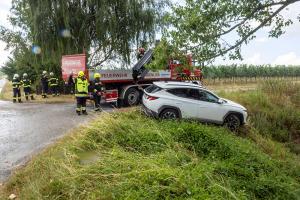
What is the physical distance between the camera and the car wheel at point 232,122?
14219mm

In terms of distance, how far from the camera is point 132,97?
17.4 metres

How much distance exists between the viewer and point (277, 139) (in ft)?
53.6

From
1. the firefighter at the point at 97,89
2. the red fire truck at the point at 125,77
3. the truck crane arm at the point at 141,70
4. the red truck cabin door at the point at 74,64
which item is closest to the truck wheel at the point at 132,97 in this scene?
the red fire truck at the point at 125,77

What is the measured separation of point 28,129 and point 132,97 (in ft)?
18.7

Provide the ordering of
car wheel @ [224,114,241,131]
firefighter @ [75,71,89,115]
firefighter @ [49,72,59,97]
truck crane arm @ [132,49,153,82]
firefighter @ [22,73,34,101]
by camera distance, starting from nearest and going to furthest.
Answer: car wheel @ [224,114,241,131]
firefighter @ [75,71,89,115]
truck crane arm @ [132,49,153,82]
firefighter @ [22,73,34,101]
firefighter @ [49,72,59,97]

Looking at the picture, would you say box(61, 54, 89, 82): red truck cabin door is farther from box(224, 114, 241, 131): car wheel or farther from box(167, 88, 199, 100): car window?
box(224, 114, 241, 131): car wheel

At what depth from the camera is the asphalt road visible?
9680 mm

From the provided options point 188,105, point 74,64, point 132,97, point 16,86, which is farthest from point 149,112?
point 16,86

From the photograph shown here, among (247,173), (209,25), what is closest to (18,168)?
(247,173)

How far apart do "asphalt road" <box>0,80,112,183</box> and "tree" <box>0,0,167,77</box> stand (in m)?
7.37

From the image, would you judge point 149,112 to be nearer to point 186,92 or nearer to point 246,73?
point 186,92

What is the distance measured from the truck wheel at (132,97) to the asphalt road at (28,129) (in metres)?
0.99

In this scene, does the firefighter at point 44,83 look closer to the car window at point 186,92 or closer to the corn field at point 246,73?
the car window at point 186,92

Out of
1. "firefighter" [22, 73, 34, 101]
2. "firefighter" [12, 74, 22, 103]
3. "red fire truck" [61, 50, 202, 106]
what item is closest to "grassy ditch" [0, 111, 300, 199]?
"red fire truck" [61, 50, 202, 106]
